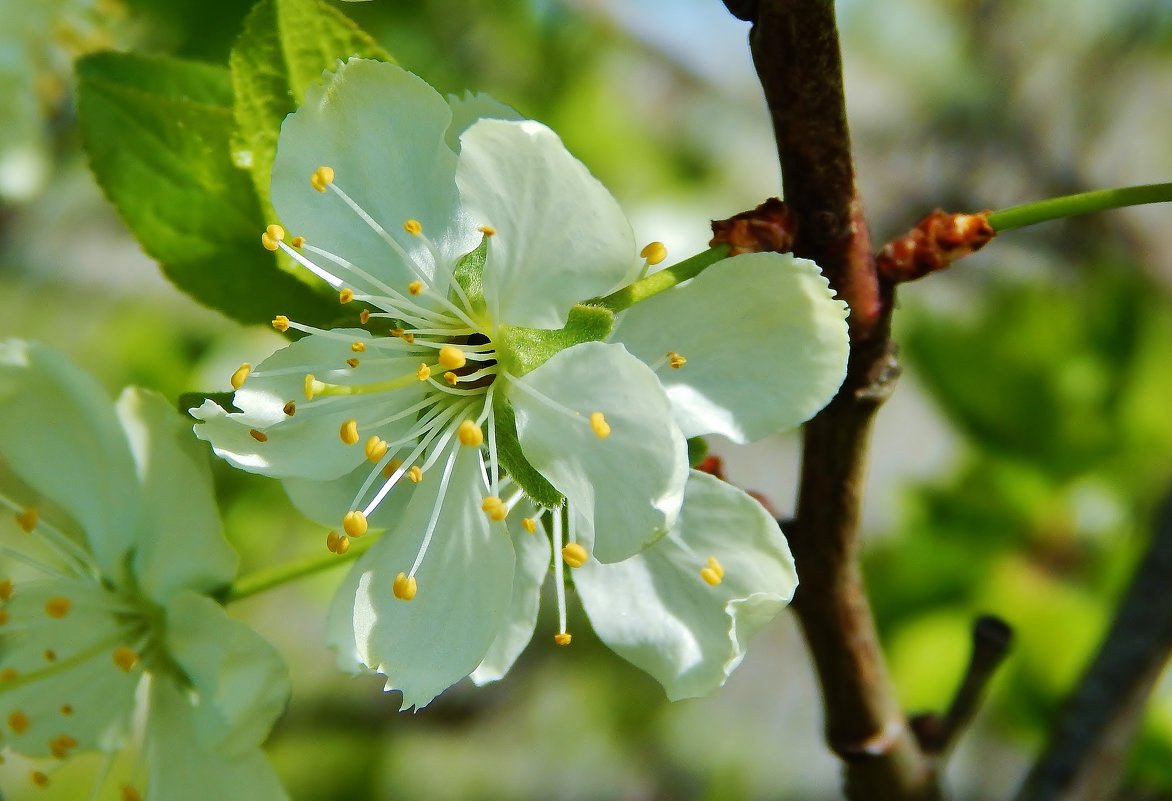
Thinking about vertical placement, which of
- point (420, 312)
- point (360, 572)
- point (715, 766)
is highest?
point (420, 312)

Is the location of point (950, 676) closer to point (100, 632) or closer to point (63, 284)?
point (100, 632)

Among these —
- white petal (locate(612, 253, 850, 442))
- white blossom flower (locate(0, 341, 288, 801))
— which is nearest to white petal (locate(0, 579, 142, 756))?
white blossom flower (locate(0, 341, 288, 801))

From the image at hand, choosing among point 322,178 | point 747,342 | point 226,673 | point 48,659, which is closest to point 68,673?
point 48,659

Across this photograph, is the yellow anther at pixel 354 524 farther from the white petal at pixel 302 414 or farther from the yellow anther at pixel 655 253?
the yellow anther at pixel 655 253

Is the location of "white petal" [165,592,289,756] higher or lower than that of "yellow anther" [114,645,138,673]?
higher

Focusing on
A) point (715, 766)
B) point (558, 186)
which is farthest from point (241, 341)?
point (715, 766)

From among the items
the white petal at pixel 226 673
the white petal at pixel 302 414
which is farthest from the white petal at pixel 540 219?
the white petal at pixel 226 673

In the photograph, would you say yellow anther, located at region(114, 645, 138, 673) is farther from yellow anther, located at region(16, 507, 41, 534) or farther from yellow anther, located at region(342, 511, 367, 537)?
yellow anther, located at region(342, 511, 367, 537)
